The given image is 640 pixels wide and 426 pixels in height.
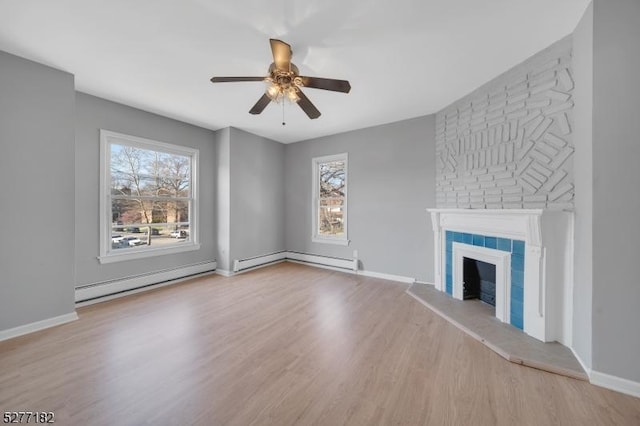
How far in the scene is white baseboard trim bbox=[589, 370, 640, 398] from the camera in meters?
1.64

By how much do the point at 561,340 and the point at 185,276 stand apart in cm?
496

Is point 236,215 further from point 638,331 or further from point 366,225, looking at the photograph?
point 638,331

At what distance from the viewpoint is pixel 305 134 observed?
4.98 meters

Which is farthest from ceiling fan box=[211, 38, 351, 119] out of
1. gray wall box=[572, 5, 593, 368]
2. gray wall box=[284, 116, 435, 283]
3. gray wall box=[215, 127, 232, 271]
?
gray wall box=[215, 127, 232, 271]

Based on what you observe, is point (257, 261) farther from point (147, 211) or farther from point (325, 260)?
point (147, 211)

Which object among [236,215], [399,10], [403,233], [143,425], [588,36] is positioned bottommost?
[143,425]

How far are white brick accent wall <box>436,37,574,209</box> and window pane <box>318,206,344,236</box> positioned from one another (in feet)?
6.79

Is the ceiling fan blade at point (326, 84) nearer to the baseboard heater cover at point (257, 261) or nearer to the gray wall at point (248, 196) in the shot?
the gray wall at point (248, 196)

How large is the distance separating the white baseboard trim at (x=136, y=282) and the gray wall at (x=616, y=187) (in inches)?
196

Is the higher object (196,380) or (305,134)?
(305,134)

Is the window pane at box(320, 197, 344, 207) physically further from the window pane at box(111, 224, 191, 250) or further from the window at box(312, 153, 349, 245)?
the window pane at box(111, 224, 191, 250)

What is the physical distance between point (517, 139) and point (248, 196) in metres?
4.23

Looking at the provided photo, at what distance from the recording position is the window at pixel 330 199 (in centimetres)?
490

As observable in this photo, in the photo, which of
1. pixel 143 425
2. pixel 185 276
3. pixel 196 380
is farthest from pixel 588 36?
pixel 185 276
